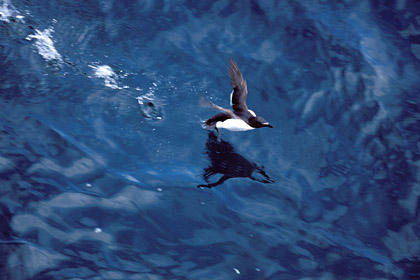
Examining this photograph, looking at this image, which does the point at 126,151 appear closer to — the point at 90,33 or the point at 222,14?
the point at 90,33

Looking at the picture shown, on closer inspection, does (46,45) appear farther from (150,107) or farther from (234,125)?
(234,125)

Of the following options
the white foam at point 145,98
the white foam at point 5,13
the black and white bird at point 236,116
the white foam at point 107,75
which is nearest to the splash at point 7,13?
the white foam at point 5,13

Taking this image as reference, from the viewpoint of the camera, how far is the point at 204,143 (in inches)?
279

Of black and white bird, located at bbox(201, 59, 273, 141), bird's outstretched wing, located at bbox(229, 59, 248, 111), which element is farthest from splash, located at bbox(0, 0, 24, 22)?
bird's outstretched wing, located at bbox(229, 59, 248, 111)

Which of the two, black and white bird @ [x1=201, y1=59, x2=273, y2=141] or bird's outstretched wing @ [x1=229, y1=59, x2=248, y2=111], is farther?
bird's outstretched wing @ [x1=229, y1=59, x2=248, y2=111]

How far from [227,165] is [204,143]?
0.53 m

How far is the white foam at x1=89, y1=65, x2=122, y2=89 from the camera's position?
25.2ft

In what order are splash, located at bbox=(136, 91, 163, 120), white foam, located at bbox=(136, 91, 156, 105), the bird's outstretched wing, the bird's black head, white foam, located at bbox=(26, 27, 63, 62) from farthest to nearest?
white foam, located at bbox=(26, 27, 63, 62)
white foam, located at bbox=(136, 91, 156, 105)
splash, located at bbox=(136, 91, 163, 120)
the bird's outstretched wing
the bird's black head

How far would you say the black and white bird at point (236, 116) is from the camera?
6723 millimetres

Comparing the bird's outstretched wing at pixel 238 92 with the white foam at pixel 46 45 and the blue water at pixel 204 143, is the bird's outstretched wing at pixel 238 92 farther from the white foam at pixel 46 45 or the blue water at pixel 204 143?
the white foam at pixel 46 45

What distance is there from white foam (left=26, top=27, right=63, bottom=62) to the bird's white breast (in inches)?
120

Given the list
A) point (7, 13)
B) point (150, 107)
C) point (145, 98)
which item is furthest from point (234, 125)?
point (7, 13)

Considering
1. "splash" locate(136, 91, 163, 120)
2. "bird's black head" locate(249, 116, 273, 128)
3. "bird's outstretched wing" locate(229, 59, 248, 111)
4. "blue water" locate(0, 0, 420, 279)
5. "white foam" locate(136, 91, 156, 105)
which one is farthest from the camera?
"white foam" locate(136, 91, 156, 105)

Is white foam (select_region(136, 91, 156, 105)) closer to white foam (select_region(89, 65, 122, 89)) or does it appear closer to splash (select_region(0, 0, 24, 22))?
white foam (select_region(89, 65, 122, 89))
